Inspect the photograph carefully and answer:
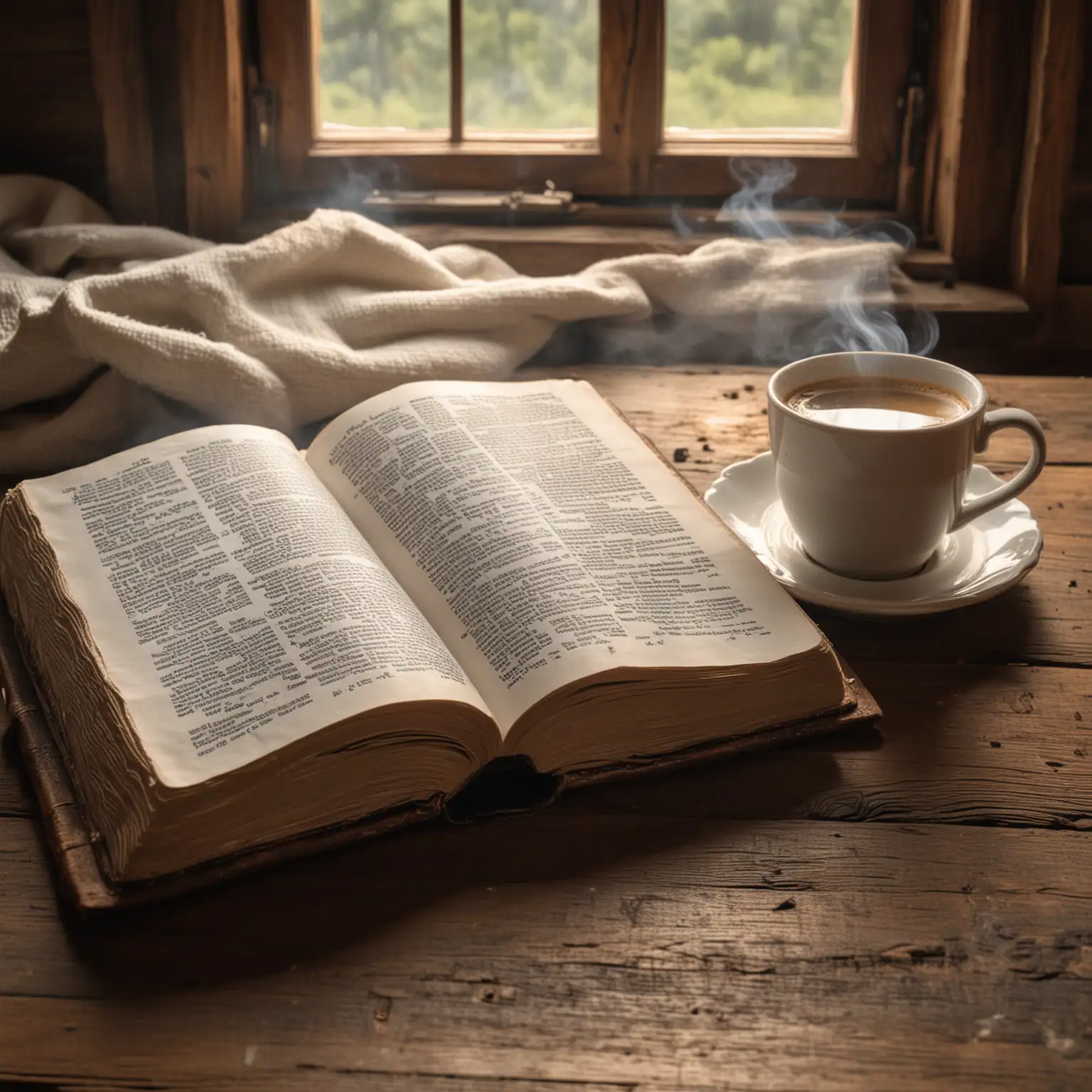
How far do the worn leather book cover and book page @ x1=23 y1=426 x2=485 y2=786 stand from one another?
0.06m

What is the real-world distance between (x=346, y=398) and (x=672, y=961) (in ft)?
2.24

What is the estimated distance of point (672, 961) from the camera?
1.98 feet

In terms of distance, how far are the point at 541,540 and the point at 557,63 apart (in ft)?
3.26

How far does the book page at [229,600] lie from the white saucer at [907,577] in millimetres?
278

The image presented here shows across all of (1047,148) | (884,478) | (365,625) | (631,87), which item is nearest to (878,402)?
(884,478)

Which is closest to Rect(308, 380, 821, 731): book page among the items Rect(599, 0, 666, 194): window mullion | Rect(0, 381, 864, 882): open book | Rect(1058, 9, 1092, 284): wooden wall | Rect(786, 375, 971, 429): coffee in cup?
Rect(0, 381, 864, 882): open book

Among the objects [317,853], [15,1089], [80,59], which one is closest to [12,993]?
[15,1089]

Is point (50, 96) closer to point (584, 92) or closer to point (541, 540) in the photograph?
point (584, 92)

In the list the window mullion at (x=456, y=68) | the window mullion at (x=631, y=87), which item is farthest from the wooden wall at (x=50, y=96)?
the window mullion at (x=631, y=87)

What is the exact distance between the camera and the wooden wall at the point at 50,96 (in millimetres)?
1512

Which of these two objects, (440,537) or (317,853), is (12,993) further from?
(440,537)

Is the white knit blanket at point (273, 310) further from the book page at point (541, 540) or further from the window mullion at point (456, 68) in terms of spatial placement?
the window mullion at point (456, 68)

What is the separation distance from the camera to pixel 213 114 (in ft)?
4.94

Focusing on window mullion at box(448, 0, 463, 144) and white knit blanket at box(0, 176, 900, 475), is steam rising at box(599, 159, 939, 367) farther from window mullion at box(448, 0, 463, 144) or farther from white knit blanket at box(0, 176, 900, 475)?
window mullion at box(448, 0, 463, 144)
